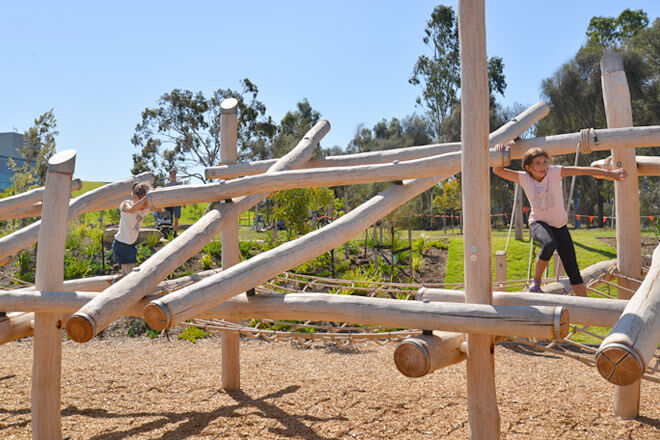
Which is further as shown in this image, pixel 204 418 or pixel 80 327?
pixel 204 418

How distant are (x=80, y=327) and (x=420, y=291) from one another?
75.9 inches

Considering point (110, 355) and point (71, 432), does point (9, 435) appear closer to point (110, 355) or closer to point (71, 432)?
point (71, 432)

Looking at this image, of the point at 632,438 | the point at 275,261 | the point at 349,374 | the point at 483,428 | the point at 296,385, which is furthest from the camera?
the point at 349,374

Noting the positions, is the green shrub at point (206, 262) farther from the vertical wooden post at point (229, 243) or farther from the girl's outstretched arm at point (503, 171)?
the girl's outstretched arm at point (503, 171)

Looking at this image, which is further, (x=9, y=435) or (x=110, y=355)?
(x=110, y=355)

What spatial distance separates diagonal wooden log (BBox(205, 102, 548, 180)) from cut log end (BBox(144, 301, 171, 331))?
8.05ft

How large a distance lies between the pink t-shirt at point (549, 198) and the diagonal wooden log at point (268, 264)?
69 cm

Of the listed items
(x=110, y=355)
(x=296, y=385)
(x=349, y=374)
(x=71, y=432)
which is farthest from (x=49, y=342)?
(x=110, y=355)

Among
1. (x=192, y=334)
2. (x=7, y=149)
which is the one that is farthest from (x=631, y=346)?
(x=7, y=149)

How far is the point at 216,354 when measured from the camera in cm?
790

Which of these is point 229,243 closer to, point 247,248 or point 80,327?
point 80,327

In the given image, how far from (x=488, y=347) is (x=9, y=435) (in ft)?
13.0

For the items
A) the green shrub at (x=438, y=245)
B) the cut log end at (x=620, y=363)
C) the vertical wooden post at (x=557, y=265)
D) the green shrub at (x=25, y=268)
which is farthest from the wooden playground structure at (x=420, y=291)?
the green shrub at (x=438, y=245)

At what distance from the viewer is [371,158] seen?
4957 millimetres
